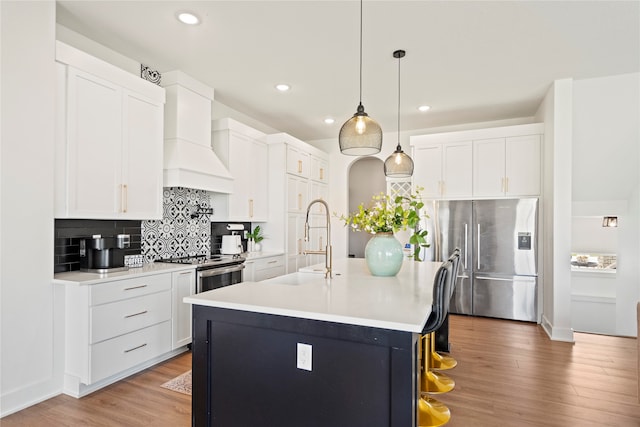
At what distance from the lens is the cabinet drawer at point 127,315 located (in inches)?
101

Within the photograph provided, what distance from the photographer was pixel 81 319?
99.5 inches

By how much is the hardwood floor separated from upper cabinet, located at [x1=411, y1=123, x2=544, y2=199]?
2077 mm

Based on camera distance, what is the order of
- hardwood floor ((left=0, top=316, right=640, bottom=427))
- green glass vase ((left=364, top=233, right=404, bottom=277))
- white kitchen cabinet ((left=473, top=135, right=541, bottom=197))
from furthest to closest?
white kitchen cabinet ((left=473, top=135, right=541, bottom=197)), green glass vase ((left=364, top=233, right=404, bottom=277)), hardwood floor ((left=0, top=316, right=640, bottom=427))

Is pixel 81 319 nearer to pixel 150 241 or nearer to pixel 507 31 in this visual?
pixel 150 241

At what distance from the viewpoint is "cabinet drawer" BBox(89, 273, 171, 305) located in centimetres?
255

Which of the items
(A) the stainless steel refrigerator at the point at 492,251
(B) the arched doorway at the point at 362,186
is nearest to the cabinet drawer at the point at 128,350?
(A) the stainless steel refrigerator at the point at 492,251

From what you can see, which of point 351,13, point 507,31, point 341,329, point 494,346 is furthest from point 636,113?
point 341,329

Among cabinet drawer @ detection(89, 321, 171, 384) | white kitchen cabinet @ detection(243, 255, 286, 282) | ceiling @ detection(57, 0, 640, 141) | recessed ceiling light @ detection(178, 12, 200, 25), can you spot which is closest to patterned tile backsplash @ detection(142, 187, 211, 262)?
white kitchen cabinet @ detection(243, 255, 286, 282)

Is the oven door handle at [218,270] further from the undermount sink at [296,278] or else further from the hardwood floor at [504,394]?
the undermount sink at [296,278]

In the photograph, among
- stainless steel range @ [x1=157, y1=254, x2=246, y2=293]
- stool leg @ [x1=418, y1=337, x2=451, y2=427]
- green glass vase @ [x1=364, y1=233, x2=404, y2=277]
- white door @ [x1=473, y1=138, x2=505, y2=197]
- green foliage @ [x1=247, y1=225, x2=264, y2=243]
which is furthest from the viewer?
green foliage @ [x1=247, y1=225, x2=264, y2=243]

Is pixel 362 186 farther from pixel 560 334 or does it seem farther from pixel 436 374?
pixel 436 374

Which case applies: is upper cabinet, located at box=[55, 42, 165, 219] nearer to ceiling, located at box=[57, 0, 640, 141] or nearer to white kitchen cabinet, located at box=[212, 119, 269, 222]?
ceiling, located at box=[57, 0, 640, 141]

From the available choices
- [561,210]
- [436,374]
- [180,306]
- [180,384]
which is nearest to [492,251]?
[561,210]

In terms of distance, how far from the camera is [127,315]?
9.06ft
